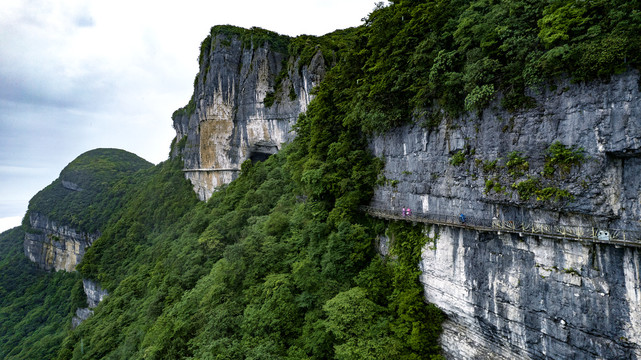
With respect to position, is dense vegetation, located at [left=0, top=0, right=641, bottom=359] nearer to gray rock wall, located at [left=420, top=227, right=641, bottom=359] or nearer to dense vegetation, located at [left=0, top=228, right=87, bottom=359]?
gray rock wall, located at [left=420, top=227, right=641, bottom=359]

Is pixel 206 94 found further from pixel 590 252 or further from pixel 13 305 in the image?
pixel 13 305

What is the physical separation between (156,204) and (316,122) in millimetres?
42609

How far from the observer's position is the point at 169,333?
15.7m

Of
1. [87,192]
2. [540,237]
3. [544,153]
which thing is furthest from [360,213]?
[87,192]

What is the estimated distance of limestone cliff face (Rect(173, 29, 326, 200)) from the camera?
111ft

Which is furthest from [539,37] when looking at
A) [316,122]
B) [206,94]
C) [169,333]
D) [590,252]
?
[206,94]

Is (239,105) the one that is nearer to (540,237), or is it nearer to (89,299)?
(540,237)

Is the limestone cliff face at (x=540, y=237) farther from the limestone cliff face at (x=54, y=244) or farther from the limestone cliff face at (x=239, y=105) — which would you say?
the limestone cliff face at (x=54, y=244)

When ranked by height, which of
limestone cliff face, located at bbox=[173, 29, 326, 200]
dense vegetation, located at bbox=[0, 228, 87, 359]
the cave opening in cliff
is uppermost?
limestone cliff face, located at bbox=[173, 29, 326, 200]

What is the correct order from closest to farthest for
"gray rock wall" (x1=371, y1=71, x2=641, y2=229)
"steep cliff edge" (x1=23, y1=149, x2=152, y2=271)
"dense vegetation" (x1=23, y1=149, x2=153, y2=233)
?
"gray rock wall" (x1=371, y1=71, x2=641, y2=229), "steep cliff edge" (x1=23, y1=149, x2=152, y2=271), "dense vegetation" (x1=23, y1=149, x2=153, y2=233)

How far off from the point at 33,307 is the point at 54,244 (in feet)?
46.2

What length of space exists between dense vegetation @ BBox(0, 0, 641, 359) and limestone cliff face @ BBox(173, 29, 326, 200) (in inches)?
425

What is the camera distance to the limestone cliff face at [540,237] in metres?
7.19

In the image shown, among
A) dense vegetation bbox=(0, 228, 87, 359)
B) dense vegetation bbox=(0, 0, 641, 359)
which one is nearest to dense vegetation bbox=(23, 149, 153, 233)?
dense vegetation bbox=(0, 228, 87, 359)
